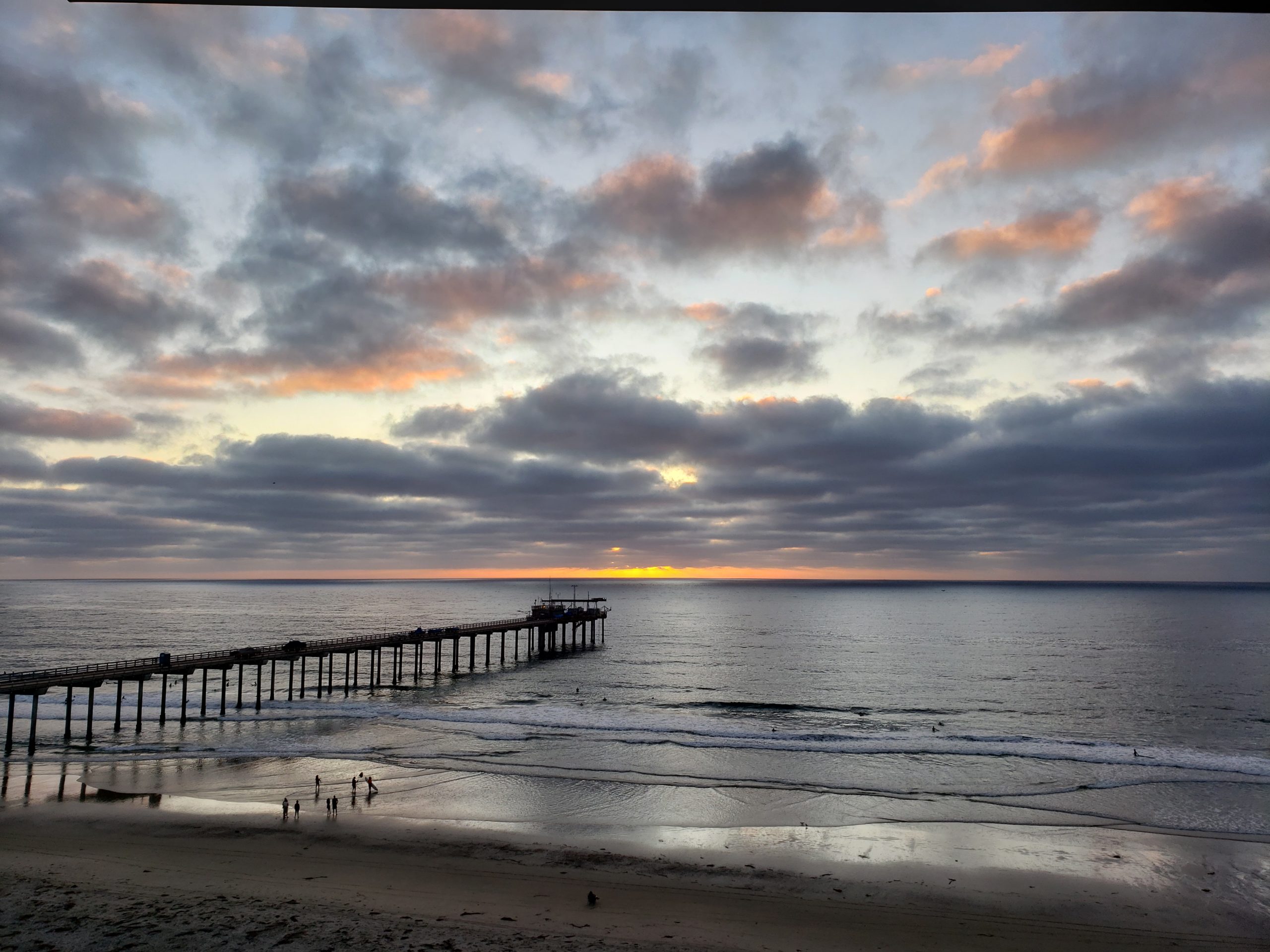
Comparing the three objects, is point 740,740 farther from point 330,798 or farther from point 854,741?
point 330,798

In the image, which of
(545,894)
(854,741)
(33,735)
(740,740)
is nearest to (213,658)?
(33,735)

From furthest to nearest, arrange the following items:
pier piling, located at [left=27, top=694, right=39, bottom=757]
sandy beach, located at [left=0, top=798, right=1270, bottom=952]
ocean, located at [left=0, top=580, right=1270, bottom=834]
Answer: pier piling, located at [left=27, top=694, right=39, bottom=757], ocean, located at [left=0, top=580, right=1270, bottom=834], sandy beach, located at [left=0, top=798, right=1270, bottom=952]

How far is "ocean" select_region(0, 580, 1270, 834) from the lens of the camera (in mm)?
31906

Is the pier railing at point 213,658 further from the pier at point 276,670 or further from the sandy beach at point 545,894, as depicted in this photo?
the sandy beach at point 545,894

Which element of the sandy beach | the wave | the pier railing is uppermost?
the pier railing

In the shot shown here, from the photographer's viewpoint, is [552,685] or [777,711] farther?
[552,685]

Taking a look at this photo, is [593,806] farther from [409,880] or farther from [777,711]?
[777,711]

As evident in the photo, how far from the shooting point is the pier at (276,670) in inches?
1684

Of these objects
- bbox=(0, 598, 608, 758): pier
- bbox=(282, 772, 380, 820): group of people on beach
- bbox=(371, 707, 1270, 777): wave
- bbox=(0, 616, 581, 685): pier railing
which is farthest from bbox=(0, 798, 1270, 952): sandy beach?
bbox=(0, 598, 608, 758): pier

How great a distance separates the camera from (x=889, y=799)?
32.8 metres

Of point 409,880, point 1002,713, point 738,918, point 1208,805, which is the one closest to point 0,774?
point 409,880

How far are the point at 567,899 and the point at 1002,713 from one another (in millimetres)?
43204

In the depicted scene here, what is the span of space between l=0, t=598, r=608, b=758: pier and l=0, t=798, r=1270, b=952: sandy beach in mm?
17146

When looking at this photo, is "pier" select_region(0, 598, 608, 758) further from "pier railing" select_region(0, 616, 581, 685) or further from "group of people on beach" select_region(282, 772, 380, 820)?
"group of people on beach" select_region(282, 772, 380, 820)
